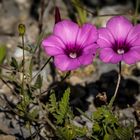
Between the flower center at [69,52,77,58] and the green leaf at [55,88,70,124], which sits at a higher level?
the flower center at [69,52,77,58]

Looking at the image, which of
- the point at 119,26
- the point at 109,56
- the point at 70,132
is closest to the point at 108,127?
the point at 70,132

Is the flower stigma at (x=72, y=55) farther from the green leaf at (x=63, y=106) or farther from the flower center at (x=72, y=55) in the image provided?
the green leaf at (x=63, y=106)

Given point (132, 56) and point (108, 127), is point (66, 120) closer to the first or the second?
point (108, 127)

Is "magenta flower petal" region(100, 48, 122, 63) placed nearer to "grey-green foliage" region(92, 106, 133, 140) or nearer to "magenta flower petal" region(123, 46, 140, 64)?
"magenta flower petal" region(123, 46, 140, 64)

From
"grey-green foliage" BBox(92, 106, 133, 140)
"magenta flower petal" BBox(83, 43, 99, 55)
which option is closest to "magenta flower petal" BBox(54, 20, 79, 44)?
"magenta flower petal" BBox(83, 43, 99, 55)

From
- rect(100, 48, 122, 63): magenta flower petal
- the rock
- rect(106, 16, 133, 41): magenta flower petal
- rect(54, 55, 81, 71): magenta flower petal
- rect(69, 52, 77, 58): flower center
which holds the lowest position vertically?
the rock

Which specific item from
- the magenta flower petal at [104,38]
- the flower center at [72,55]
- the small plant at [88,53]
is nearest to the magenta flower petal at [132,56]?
the small plant at [88,53]
